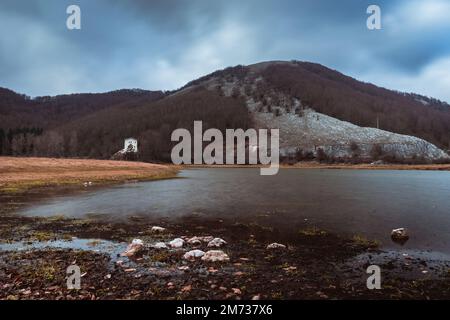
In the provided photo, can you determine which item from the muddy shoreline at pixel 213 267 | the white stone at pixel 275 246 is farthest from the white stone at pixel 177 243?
the white stone at pixel 275 246

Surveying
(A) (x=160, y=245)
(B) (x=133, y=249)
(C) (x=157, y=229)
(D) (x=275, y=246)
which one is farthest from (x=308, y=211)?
(B) (x=133, y=249)

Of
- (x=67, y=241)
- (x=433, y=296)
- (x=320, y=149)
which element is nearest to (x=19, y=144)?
(x=320, y=149)

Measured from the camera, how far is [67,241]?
53.9 ft

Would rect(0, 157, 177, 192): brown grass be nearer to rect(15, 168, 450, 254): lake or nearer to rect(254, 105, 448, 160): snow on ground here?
rect(15, 168, 450, 254): lake

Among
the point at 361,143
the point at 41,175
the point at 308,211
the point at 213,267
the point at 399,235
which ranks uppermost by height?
the point at 361,143

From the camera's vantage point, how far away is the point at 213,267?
39.9 ft

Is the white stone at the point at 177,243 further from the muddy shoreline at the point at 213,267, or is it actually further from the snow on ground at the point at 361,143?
the snow on ground at the point at 361,143

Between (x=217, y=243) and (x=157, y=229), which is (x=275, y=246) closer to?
(x=217, y=243)

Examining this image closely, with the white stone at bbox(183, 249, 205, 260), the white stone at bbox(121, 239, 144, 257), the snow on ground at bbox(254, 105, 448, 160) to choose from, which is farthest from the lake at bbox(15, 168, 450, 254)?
the snow on ground at bbox(254, 105, 448, 160)

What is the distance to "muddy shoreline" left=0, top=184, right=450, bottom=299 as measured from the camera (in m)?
9.80

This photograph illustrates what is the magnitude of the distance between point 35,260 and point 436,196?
38.5 m

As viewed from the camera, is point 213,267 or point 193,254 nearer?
point 213,267

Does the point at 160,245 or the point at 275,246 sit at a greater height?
the point at 160,245
